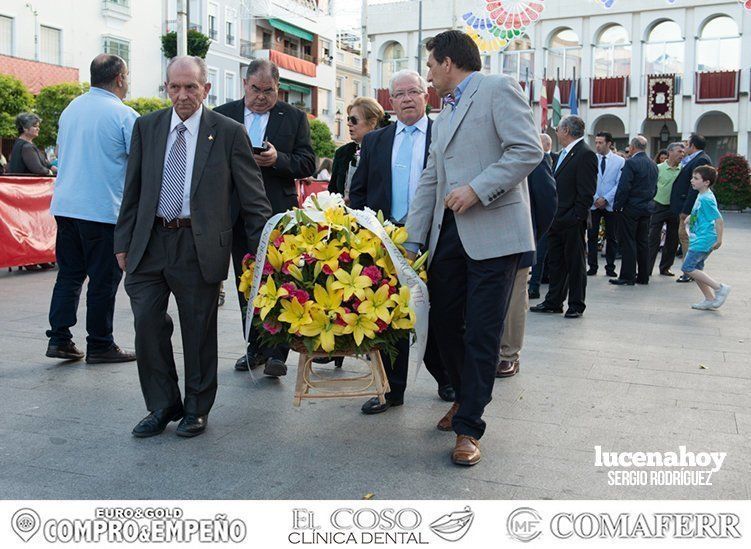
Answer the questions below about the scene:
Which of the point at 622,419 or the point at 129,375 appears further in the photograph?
the point at 129,375

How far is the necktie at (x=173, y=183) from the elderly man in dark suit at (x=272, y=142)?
1197 millimetres

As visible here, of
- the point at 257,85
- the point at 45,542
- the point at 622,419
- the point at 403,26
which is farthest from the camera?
the point at 403,26

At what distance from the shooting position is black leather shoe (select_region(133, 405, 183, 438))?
459 cm

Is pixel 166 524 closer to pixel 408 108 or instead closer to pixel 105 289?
pixel 408 108

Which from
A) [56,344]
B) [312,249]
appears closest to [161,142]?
[312,249]

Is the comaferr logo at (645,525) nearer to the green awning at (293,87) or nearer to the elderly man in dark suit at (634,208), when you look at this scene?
the elderly man in dark suit at (634,208)

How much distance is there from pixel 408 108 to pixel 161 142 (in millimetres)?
1540

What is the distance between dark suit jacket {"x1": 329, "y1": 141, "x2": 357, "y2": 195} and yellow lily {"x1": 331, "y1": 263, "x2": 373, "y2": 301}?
2464 millimetres

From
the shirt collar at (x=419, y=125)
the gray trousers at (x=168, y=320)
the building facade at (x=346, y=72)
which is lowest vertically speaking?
the gray trousers at (x=168, y=320)

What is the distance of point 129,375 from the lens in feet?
19.7

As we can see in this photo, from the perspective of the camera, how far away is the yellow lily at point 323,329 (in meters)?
4.11

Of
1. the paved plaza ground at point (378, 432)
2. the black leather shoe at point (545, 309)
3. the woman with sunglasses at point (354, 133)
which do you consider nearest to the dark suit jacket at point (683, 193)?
the black leather shoe at point (545, 309)

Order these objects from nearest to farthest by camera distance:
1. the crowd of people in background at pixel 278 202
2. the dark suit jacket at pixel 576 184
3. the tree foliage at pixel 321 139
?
the crowd of people in background at pixel 278 202 < the dark suit jacket at pixel 576 184 < the tree foliage at pixel 321 139

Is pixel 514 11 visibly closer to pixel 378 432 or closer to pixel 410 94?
pixel 410 94
